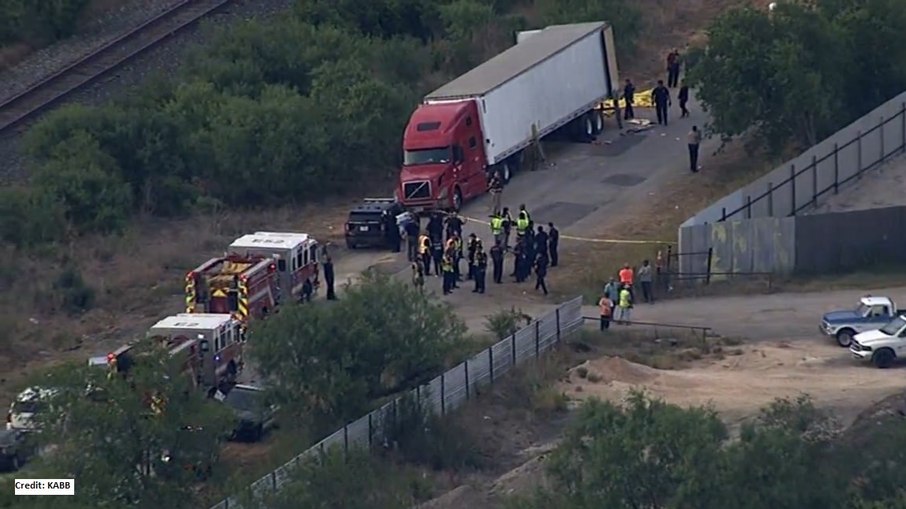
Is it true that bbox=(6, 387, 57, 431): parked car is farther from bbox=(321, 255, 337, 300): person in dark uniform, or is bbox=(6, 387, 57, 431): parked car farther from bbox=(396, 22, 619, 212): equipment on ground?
bbox=(396, 22, 619, 212): equipment on ground

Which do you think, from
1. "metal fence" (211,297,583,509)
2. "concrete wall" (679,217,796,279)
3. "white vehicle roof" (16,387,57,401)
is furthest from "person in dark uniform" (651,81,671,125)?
"white vehicle roof" (16,387,57,401)

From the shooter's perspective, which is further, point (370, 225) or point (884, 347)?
point (370, 225)

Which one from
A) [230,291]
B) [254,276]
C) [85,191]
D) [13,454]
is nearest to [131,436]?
[13,454]

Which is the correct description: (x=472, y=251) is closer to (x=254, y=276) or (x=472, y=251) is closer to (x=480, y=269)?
(x=480, y=269)

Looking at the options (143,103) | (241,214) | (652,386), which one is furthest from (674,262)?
(143,103)

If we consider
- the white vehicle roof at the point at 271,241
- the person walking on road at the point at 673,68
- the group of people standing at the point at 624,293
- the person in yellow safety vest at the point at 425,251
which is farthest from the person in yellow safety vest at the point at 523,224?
the person walking on road at the point at 673,68
